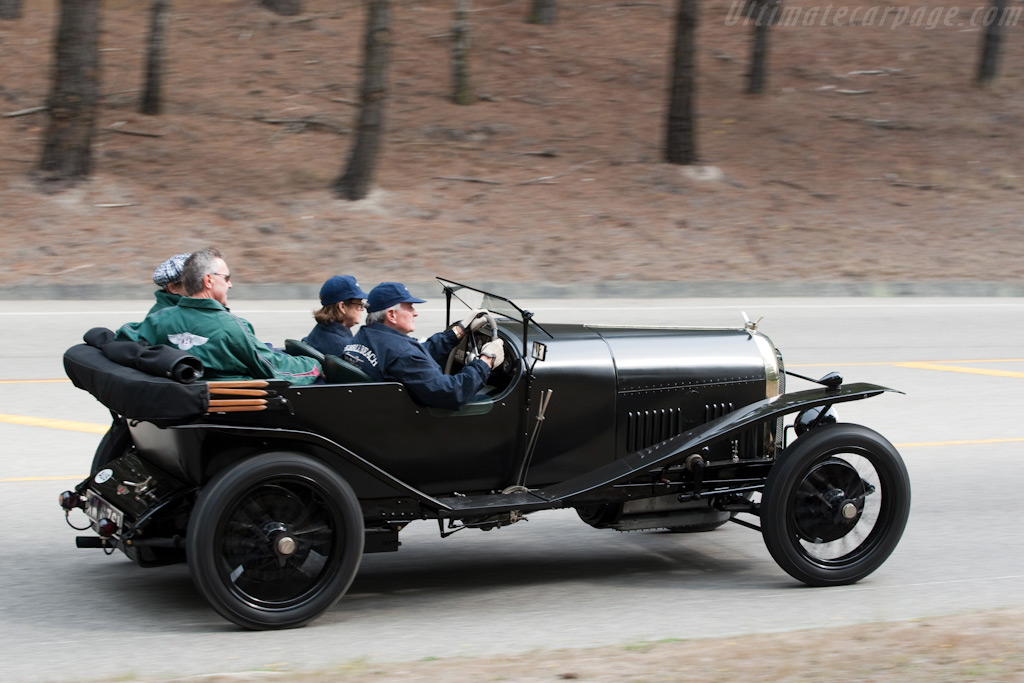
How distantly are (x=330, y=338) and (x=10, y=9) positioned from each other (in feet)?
79.6

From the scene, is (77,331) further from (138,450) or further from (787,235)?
(787,235)

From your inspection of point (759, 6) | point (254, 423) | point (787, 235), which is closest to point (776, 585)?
point (254, 423)

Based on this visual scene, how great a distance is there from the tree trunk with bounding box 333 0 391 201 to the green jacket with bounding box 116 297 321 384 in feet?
44.0

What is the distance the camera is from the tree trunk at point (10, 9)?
1060 inches

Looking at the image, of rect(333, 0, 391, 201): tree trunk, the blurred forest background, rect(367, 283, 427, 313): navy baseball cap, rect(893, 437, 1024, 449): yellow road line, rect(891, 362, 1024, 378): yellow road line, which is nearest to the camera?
rect(367, 283, 427, 313): navy baseball cap

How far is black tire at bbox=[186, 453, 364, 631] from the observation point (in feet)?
15.4

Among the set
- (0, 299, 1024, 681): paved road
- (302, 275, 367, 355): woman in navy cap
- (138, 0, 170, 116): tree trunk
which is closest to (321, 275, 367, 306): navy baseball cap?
(302, 275, 367, 355): woman in navy cap

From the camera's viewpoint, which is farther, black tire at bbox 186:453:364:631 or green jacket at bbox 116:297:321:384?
green jacket at bbox 116:297:321:384

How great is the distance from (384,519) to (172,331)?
3.80 feet

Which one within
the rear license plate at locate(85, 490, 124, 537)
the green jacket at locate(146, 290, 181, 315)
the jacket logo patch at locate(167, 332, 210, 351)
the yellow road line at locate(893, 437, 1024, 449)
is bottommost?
the yellow road line at locate(893, 437, 1024, 449)

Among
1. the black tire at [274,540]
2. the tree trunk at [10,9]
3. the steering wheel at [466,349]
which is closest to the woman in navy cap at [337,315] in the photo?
the steering wheel at [466,349]

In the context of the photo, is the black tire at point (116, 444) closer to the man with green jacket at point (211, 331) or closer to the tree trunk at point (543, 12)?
Answer: the man with green jacket at point (211, 331)

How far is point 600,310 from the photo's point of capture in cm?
1459

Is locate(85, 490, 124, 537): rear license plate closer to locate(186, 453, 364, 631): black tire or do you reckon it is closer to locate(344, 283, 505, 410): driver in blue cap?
locate(186, 453, 364, 631): black tire
